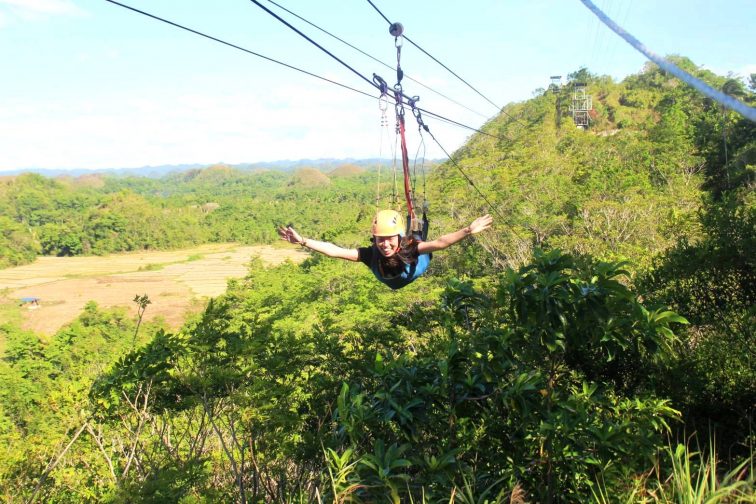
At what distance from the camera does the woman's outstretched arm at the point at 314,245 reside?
4.02 meters

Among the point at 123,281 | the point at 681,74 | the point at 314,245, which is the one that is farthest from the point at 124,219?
the point at 681,74

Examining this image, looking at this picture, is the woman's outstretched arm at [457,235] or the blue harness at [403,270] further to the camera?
the blue harness at [403,270]

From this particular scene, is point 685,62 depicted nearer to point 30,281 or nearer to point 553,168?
point 553,168

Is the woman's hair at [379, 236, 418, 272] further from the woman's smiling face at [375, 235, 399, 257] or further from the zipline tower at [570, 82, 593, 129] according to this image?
the zipline tower at [570, 82, 593, 129]

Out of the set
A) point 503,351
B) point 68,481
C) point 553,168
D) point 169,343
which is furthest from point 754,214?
point 553,168

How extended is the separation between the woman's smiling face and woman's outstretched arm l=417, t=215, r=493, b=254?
0.20m

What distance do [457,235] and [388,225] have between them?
0.58 metres

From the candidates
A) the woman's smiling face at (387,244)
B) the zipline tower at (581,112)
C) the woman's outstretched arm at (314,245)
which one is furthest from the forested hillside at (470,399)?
the zipline tower at (581,112)

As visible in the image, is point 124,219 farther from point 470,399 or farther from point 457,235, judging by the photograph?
point 470,399

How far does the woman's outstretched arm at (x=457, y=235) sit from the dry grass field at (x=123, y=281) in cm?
3917

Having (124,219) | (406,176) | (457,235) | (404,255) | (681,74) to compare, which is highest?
(681,74)

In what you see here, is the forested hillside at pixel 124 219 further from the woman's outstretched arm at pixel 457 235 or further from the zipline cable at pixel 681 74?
the zipline cable at pixel 681 74

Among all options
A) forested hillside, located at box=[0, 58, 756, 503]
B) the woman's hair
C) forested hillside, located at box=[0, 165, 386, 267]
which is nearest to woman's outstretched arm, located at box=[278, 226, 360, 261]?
the woman's hair

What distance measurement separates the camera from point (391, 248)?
13.5ft
